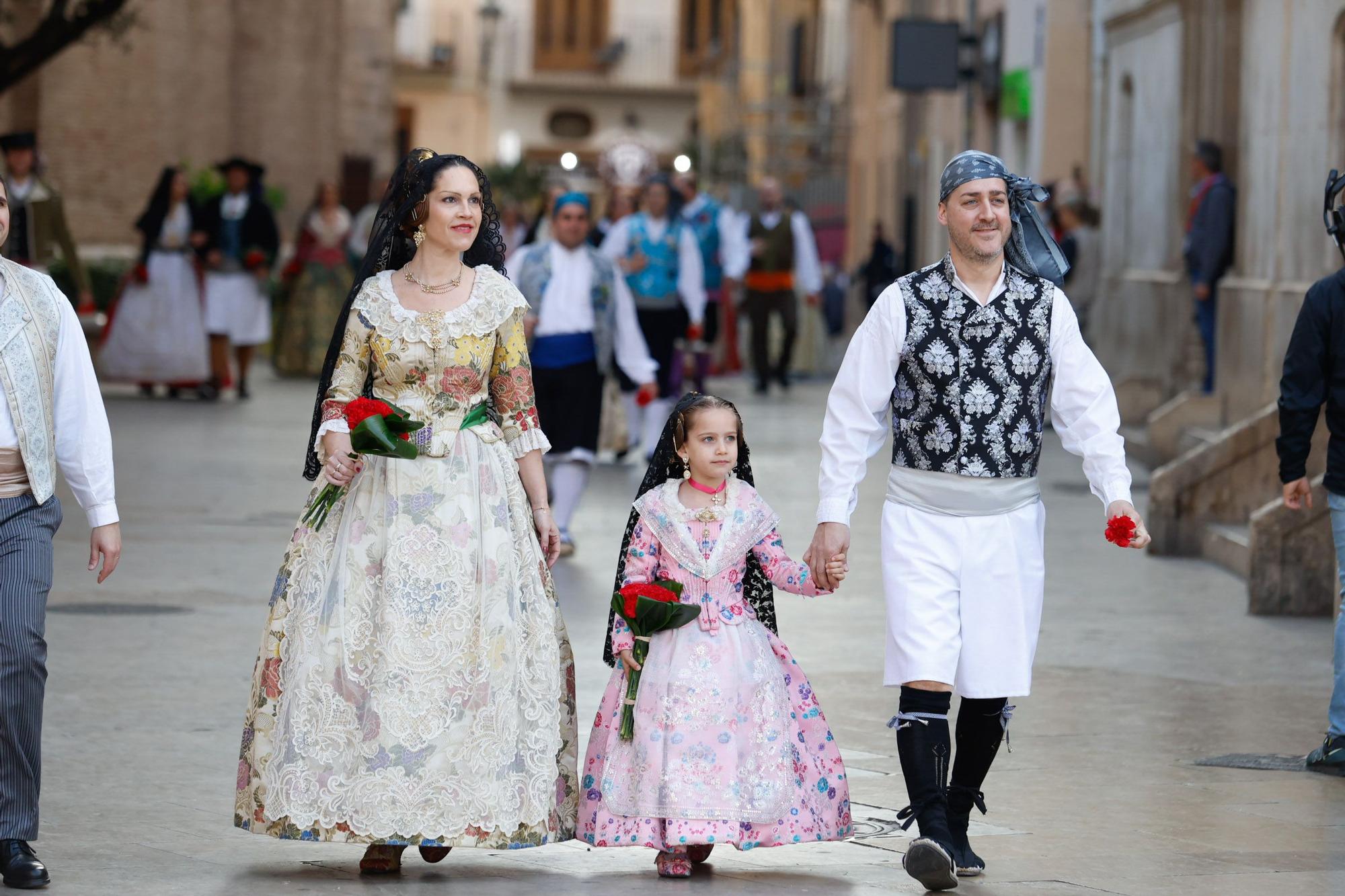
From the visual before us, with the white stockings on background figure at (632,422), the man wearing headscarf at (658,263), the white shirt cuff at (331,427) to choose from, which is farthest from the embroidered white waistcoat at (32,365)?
the white stockings on background figure at (632,422)

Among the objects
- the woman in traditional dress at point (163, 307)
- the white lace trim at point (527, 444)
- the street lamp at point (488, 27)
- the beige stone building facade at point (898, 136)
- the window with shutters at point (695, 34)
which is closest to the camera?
the white lace trim at point (527, 444)

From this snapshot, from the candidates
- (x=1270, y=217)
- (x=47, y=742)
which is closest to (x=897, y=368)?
(x=47, y=742)

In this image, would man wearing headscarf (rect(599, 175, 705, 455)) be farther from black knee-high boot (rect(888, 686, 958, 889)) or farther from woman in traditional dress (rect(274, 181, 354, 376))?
black knee-high boot (rect(888, 686, 958, 889))

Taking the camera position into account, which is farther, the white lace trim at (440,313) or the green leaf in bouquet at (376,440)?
the white lace trim at (440,313)

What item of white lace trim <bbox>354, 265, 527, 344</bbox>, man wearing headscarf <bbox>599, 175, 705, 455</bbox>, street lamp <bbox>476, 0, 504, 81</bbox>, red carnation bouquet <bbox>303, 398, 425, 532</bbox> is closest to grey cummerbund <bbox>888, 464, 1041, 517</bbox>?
white lace trim <bbox>354, 265, 527, 344</bbox>

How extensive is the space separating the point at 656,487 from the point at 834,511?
49 centimetres

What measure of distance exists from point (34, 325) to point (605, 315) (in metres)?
6.24

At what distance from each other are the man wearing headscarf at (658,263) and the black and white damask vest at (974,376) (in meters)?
10.8

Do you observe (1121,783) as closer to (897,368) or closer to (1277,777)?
(1277,777)

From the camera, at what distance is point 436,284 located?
6.35 m

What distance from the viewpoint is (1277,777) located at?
24.8 ft

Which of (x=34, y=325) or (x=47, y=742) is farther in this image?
(x=47, y=742)

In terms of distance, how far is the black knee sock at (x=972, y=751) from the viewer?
6.27m

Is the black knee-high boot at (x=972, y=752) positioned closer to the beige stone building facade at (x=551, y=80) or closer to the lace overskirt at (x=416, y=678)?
the lace overskirt at (x=416, y=678)
